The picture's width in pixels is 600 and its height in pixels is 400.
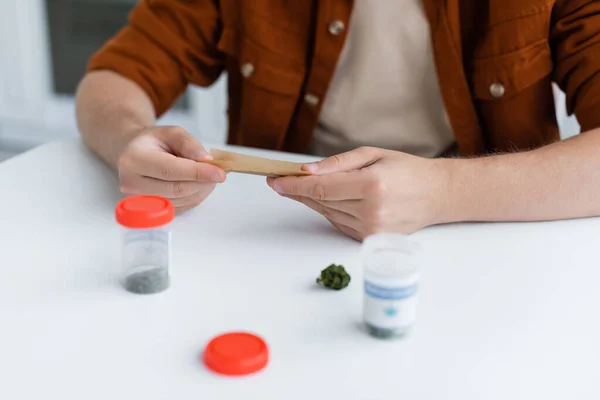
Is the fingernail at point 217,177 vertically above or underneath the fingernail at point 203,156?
underneath

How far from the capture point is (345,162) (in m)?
0.89

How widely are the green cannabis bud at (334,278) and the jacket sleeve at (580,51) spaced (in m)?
0.53

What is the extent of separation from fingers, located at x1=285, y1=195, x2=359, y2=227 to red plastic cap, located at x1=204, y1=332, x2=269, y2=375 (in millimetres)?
261

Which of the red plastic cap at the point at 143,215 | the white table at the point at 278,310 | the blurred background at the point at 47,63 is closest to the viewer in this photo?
the white table at the point at 278,310

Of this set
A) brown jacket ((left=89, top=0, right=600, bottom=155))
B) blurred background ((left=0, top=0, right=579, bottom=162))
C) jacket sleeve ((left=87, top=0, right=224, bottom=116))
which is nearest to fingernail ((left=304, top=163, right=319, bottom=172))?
brown jacket ((left=89, top=0, right=600, bottom=155))

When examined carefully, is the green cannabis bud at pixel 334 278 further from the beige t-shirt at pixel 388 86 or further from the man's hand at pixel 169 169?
the beige t-shirt at pixel 388 86

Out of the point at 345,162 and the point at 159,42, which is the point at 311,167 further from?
the point at 159,42

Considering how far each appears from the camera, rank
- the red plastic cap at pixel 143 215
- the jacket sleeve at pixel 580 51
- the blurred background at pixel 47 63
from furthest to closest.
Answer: the blurred background at pixel 47 63 → the jacket sleeve at pixel 580 51 → the red plastic cap at pixel 143 215

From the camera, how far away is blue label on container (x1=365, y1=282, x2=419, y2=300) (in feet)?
2.20

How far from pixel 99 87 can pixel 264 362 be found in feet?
2.41

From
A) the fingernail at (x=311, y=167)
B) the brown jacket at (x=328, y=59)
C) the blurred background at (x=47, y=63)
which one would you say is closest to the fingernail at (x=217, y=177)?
the fingernail at (x=311, y=167)

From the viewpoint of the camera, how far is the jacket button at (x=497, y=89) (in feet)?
3.77

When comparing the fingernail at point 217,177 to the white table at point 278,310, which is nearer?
the white table at point 278,310

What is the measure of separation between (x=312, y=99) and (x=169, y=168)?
Result: 0.40 meters
